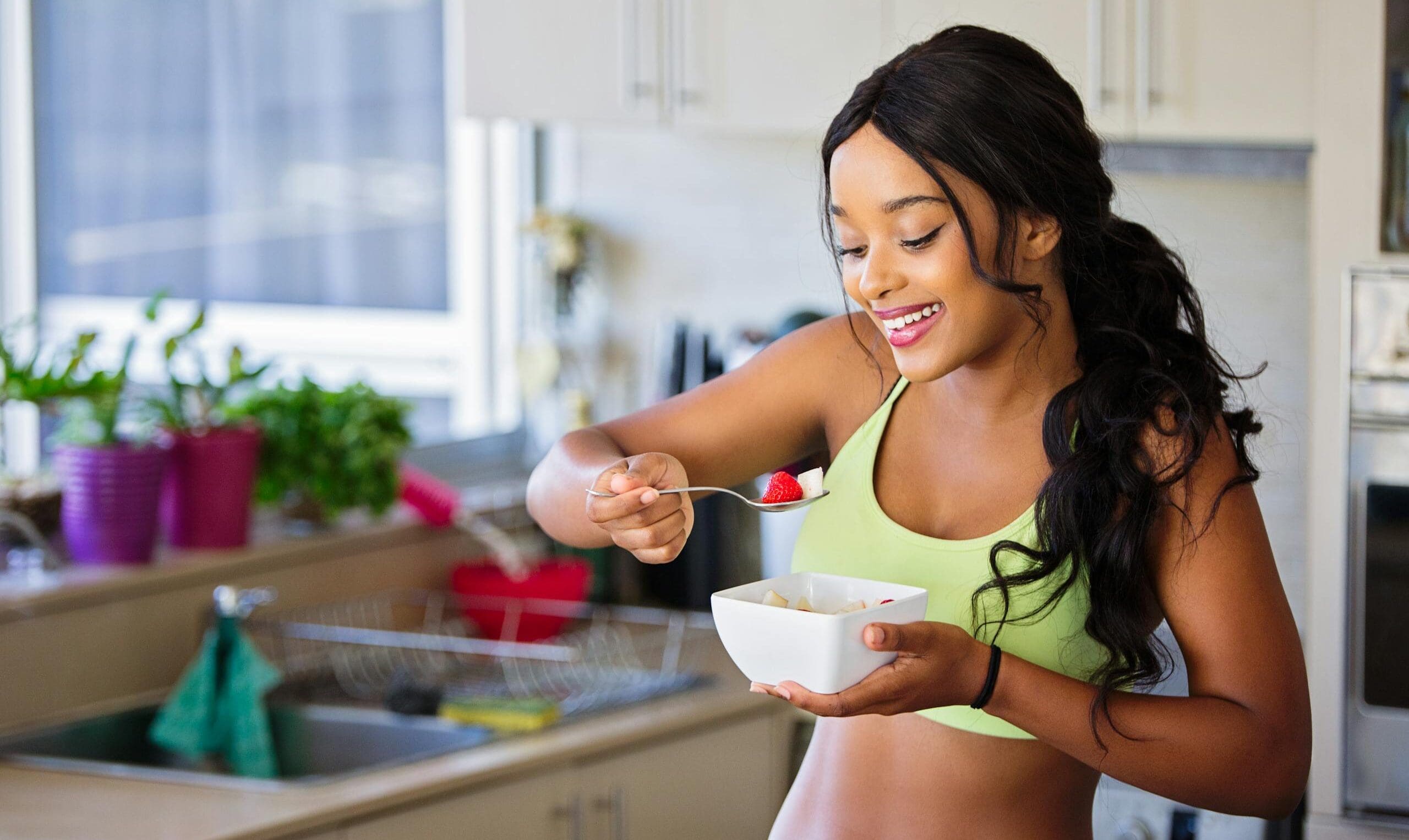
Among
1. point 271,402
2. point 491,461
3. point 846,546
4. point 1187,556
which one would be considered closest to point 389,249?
point 491,461

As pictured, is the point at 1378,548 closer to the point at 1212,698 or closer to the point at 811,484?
the point at 1212,698

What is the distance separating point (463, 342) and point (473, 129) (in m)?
0.43

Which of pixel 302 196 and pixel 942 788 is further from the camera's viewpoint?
pixel 302 196

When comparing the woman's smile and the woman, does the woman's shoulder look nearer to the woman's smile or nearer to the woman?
the woman

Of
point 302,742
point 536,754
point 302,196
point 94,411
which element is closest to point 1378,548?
point 536,754

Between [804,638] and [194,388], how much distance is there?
1.47m

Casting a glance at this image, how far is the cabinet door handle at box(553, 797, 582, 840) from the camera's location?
2025mm

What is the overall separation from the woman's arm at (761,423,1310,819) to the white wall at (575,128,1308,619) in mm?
1191

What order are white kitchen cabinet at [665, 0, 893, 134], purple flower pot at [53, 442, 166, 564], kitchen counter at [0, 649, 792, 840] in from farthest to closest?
white kitchen cabinet at [665, 0, 893, 134]
purple flower pot at [53, 442, 166, 564]
kitchen counter at [0, 649, 792, 840]

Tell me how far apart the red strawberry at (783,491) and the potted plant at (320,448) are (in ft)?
4.12

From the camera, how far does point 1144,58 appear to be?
2258 mm

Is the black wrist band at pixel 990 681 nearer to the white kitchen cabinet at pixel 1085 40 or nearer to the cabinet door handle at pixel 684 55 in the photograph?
the white kitchen cabinet at pixel 1085 40

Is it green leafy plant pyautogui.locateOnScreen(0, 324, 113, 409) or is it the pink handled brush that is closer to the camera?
green leafy plant pyautogui.locateOnScreen(0, 324, 113, 409)

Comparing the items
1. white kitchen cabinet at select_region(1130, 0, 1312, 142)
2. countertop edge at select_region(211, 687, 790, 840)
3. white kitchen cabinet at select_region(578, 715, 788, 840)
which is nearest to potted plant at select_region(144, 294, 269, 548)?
countertop edge at select_region(211, 687, 790, 840)
